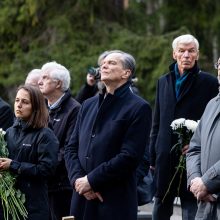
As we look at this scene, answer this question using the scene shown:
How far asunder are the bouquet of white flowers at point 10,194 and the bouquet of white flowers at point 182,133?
1500 mm

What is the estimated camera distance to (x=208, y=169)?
733 cm

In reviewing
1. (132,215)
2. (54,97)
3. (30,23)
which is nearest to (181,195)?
(132,215)

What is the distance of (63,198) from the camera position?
31.6ft

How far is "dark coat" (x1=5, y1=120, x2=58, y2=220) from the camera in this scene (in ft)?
27.7

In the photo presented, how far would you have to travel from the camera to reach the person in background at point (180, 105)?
29.7 ft

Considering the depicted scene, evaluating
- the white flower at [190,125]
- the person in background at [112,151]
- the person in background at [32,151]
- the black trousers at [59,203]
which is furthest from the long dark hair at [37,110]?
the white flower at [190,125]

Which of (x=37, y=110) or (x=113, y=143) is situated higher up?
(x=37, y=110)

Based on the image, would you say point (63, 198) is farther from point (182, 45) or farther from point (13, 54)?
point (13, 54)

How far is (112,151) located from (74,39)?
38.5 ft

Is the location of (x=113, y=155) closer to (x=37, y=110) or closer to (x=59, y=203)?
(x=37, y=110)

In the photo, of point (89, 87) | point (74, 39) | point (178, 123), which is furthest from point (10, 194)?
point (74, 39)

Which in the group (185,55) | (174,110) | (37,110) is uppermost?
(185,55)

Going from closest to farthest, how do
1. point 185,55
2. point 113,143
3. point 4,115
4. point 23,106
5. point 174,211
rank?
point 113,143, point 23,106, point 185,55, point 4,115, point 174,211

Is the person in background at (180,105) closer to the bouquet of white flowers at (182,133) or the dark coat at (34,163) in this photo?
the bouquet of white flowers at (182,133)
